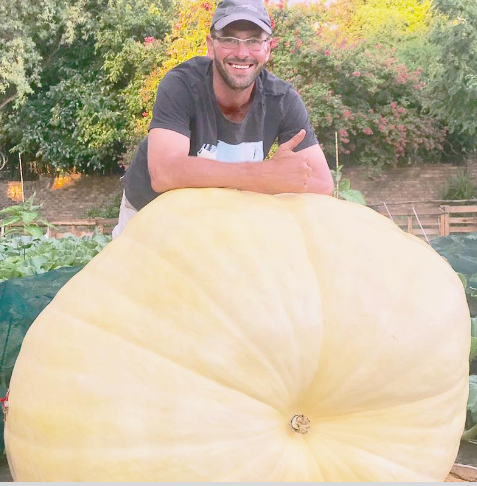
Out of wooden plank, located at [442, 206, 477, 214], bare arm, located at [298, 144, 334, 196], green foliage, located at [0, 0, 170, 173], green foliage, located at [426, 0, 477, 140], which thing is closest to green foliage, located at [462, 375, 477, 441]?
bare arm, located at [298, 144, 334, 196]

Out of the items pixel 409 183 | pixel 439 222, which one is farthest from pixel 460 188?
pixel 439 222

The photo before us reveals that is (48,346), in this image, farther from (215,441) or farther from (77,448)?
(215,441)

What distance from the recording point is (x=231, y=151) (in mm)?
2404

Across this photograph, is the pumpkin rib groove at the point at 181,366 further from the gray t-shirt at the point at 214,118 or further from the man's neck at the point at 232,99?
the man's neck at the point at 232,99

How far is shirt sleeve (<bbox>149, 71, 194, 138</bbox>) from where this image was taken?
218cm

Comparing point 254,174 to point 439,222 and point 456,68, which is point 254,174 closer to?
point 439,222

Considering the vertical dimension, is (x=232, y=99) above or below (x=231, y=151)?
above

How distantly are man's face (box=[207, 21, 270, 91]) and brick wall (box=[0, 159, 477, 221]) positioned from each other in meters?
20.3

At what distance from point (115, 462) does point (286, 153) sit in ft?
2.78

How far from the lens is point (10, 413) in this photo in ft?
4.03

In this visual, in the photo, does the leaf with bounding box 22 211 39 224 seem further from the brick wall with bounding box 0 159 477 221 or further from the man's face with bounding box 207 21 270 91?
the brick wall with bounding box 0 159 477 221

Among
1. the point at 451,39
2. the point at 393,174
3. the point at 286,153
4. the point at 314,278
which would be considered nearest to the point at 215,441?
the point at 314,278

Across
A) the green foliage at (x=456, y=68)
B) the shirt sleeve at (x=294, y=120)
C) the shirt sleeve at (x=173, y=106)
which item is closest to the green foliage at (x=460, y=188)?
the green foliage at (x=456, y=68)

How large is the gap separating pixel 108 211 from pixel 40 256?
56.1 feet
